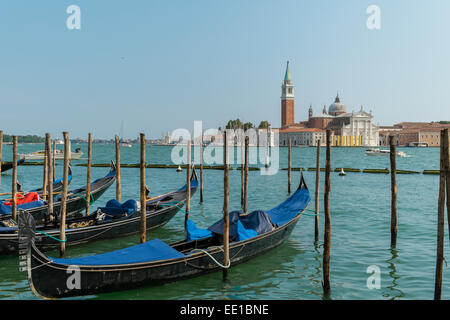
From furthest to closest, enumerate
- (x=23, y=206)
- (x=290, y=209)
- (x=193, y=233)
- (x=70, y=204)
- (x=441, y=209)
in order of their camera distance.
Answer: (x=70, y=204)
(x=23, y=206)
(x=290, y=209)
(x=193, y=233)
(x=441, y=209)

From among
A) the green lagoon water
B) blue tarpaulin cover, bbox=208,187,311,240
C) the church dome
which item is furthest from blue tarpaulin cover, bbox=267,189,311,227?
the church dome

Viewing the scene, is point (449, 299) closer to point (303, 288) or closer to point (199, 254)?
point (303, 288)

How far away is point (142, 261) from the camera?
228 inches

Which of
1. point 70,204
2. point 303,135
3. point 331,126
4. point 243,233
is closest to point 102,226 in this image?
point 243,233

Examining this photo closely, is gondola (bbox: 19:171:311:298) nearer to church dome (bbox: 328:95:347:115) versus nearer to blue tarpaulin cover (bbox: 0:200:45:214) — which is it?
blue tarpaulin cover (bbox: 0:200:45:214)

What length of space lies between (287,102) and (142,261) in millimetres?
110366

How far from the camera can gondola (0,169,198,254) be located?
7.54 meters

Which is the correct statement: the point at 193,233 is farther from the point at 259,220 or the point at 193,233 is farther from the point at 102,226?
the point at 102,226

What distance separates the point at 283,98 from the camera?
115 meters

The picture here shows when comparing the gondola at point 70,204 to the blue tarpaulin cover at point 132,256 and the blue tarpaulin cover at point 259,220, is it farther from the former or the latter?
the blue tarpaulin cover at point 259,220

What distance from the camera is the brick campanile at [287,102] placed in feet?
371

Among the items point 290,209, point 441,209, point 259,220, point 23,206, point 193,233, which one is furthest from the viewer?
point 23,206

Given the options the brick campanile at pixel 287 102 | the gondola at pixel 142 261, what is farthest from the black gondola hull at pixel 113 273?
the brick campanile at pixel 287 102

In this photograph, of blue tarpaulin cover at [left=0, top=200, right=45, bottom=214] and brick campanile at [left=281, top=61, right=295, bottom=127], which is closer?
blue tarpaulin cover at [left=0, top=200, right=45, bottom=214]
